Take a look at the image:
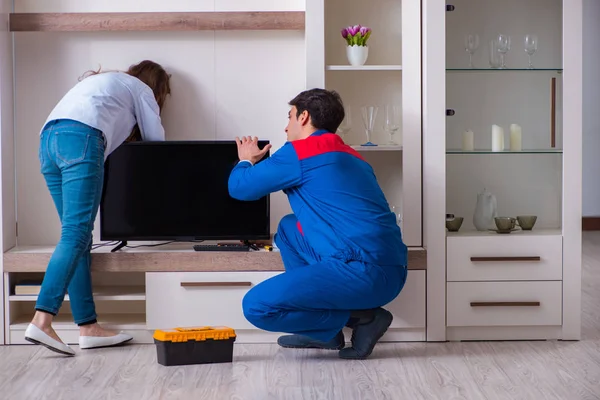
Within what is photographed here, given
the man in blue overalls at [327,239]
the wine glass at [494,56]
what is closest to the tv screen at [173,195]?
the man in blue overalls at [327,239]

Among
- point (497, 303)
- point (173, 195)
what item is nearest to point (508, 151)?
point (497, 303)

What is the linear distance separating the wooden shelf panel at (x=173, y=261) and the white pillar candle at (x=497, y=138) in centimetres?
60

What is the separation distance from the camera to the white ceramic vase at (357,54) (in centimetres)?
379

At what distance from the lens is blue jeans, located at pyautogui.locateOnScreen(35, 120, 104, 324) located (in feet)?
10.9

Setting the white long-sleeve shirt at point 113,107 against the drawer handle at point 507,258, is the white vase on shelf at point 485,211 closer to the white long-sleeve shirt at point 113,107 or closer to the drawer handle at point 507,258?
the drawer handle at point 507,258

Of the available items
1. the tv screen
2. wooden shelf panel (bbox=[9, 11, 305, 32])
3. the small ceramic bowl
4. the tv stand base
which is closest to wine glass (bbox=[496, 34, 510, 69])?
the small ceramic bowl

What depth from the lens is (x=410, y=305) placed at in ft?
12.0

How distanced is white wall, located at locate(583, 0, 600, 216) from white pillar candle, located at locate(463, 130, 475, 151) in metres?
4.75

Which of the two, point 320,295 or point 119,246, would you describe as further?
point 119,246

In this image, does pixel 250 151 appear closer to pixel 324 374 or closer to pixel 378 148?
pixel 378 148

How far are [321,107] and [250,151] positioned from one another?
0.37 m

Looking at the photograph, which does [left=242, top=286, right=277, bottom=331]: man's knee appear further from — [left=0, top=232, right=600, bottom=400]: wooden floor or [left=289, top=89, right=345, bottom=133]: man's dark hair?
[left=289, top=89, right=345, bottom=133]: man's dark hair

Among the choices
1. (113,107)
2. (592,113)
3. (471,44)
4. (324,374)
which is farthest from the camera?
(592,113)

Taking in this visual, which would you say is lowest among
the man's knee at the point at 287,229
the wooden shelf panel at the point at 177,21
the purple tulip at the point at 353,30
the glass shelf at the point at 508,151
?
the man's knee at the point at 287,229
